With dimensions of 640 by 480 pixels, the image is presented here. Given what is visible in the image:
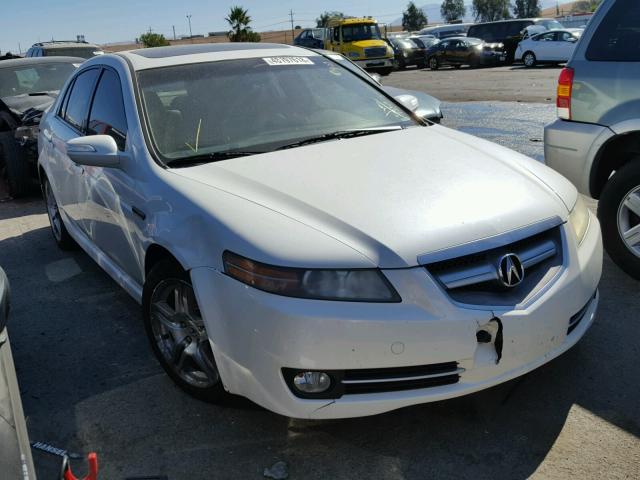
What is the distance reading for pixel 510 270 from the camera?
272cm

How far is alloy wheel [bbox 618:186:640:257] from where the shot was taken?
14.0 feet

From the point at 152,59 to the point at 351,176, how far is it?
1694 mm

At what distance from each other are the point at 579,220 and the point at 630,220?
1.37 m

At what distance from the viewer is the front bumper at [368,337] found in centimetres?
254

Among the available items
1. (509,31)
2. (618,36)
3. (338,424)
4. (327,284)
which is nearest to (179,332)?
(338,424)

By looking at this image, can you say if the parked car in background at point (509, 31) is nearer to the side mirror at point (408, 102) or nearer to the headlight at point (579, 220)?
the side mirror at point (408, 102)

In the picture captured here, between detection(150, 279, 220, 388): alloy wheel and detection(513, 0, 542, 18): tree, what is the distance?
90.0 meters

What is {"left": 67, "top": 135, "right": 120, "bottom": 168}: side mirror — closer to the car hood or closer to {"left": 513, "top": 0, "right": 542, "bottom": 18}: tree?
the car hood

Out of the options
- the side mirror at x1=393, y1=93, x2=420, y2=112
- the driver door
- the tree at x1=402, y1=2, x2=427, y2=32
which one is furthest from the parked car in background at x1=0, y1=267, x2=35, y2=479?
the tree at x1=402, y1=2, x2=427, y2=32

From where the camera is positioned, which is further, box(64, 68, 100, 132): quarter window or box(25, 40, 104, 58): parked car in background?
box(25, 40, 104, 58): parked car in background

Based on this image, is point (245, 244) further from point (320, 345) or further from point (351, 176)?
point (351, 176)

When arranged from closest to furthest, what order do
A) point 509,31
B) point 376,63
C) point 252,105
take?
point 252,105 → point 376,63 → point 509,31

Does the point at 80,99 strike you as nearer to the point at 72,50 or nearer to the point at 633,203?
the point at 633,203

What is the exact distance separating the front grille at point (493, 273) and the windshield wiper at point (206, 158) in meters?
1.38
